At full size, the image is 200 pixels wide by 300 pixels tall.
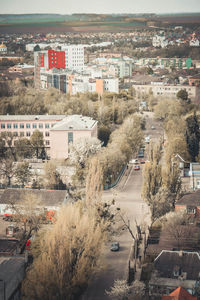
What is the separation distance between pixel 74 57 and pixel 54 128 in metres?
21.4

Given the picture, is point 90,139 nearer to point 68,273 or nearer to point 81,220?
point 81,220

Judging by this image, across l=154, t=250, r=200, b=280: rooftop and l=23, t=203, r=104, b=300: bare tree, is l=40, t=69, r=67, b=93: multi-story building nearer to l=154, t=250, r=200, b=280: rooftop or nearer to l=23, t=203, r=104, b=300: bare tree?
l=154, t=250, r=200, b=280: rooftop

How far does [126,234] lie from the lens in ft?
25.3

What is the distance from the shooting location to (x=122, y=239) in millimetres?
7543

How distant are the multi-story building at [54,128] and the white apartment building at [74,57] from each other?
62.0 feet

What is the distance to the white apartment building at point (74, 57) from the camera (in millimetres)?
32188

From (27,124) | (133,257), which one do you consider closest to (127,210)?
(133,257)

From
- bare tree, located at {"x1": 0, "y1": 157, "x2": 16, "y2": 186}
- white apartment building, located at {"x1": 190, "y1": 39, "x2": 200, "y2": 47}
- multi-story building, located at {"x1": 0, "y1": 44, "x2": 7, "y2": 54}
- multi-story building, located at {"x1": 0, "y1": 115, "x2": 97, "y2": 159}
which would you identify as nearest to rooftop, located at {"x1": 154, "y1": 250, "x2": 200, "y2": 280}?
bare tree, located at {"x1": 0, "y1": 157, "x2": 16, "y2": 186}

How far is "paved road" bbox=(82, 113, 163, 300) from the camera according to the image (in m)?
6.09

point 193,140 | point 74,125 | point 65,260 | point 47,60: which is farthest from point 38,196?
point 47,60

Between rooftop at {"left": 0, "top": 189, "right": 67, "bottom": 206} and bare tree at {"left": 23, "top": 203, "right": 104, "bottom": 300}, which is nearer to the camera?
bare tree at {"left": 23, "top": 203, "right": 104, "bottom": 300}

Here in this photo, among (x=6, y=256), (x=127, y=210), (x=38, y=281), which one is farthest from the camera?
(x=127, y=210)

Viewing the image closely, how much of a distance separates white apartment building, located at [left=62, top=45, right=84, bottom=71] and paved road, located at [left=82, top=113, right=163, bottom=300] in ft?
70.4

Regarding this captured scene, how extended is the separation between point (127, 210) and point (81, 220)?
8.77 feet
